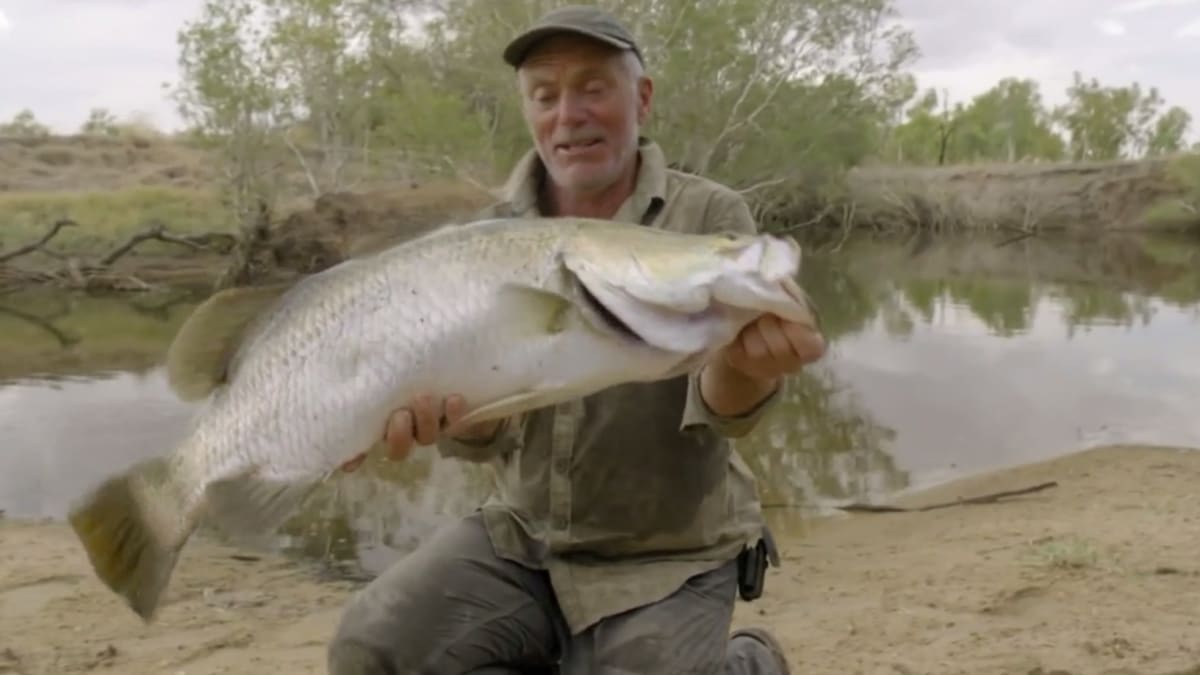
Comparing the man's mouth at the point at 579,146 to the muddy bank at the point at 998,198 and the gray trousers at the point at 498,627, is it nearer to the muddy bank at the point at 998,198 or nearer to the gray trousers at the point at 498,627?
the gray trousers at the point at 498,627

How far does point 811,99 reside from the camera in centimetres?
3406

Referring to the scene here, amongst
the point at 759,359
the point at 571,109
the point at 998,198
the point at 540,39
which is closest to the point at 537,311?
the point at 759,359

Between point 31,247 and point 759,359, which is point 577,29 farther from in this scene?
point 31,247

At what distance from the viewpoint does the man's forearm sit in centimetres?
263

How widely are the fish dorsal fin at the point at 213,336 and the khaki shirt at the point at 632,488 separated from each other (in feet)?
2.73

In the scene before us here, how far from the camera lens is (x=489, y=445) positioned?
3.19 m

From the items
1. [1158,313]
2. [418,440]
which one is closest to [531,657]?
[418,440]

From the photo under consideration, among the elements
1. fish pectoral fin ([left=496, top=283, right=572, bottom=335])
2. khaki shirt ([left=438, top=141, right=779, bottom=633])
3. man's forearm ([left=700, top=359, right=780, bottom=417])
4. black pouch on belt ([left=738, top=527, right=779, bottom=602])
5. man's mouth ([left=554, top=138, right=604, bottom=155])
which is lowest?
black pouch on belt ([left=738, top=527, right=779, bottom=602])

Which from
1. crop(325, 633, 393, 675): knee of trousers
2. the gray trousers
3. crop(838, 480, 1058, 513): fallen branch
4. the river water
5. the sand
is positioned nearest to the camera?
the gray trousers

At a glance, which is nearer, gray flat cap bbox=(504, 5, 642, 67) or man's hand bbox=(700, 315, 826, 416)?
man's hand bbox=(700, 315, 826, 416)

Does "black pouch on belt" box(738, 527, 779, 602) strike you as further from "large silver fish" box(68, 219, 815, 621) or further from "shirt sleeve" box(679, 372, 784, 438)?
"large silver fish" box(68, 219, 815, 621)

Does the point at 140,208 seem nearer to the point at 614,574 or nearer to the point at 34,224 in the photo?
the point at 34,224

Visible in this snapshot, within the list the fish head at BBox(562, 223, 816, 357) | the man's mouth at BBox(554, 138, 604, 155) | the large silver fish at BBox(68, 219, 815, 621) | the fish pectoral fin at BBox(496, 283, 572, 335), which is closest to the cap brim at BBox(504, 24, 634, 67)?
→ the man's mouth at BBox(554, 138, 604, 155)

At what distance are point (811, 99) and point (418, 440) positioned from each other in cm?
3310
